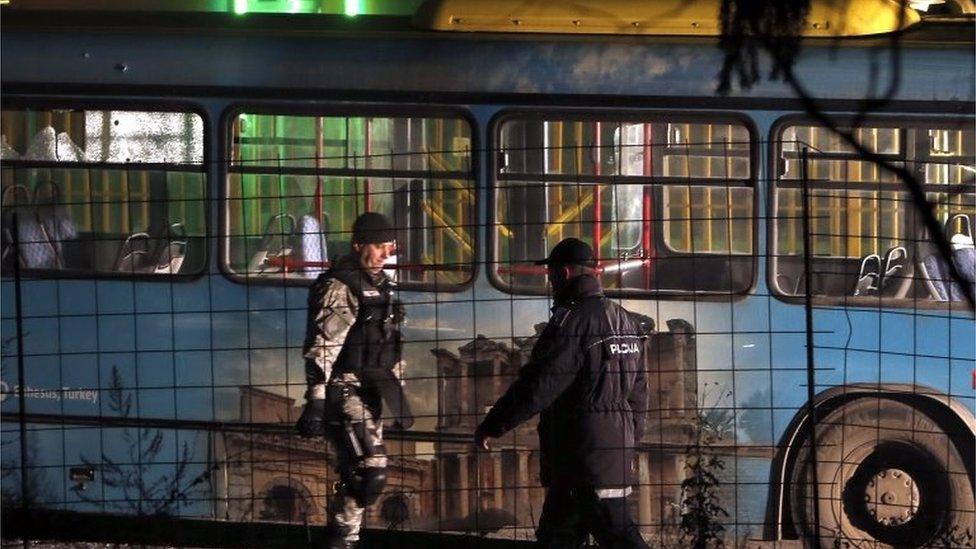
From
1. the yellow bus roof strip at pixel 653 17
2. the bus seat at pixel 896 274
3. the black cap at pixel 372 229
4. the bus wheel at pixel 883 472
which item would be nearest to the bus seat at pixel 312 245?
the black cap at pixel 372 229

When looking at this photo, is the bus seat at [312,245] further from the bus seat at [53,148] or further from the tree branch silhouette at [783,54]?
the tree branch silhouette at [783,54]

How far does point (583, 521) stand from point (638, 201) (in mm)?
1948

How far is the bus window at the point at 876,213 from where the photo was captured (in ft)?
26.8

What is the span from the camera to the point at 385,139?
27.2 feet

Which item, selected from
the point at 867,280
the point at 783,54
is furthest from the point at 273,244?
the point at 867,280

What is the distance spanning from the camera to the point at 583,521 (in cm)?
702

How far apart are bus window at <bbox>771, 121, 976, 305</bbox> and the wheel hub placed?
94 centimetres

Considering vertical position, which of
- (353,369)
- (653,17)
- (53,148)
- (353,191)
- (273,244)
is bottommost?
(353,369)

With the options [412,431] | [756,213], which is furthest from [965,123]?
[412,431]

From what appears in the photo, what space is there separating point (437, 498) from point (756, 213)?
2.29 meters

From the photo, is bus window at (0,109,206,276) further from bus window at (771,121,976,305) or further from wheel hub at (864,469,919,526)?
wheel hub at (864,469,919,526)

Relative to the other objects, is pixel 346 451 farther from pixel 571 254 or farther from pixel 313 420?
pixel 571 254

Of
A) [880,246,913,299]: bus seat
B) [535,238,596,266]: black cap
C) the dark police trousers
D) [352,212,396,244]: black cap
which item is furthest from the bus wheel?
[352,212,396,244]: black cap

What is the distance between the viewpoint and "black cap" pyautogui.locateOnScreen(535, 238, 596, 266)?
23.3 feet
